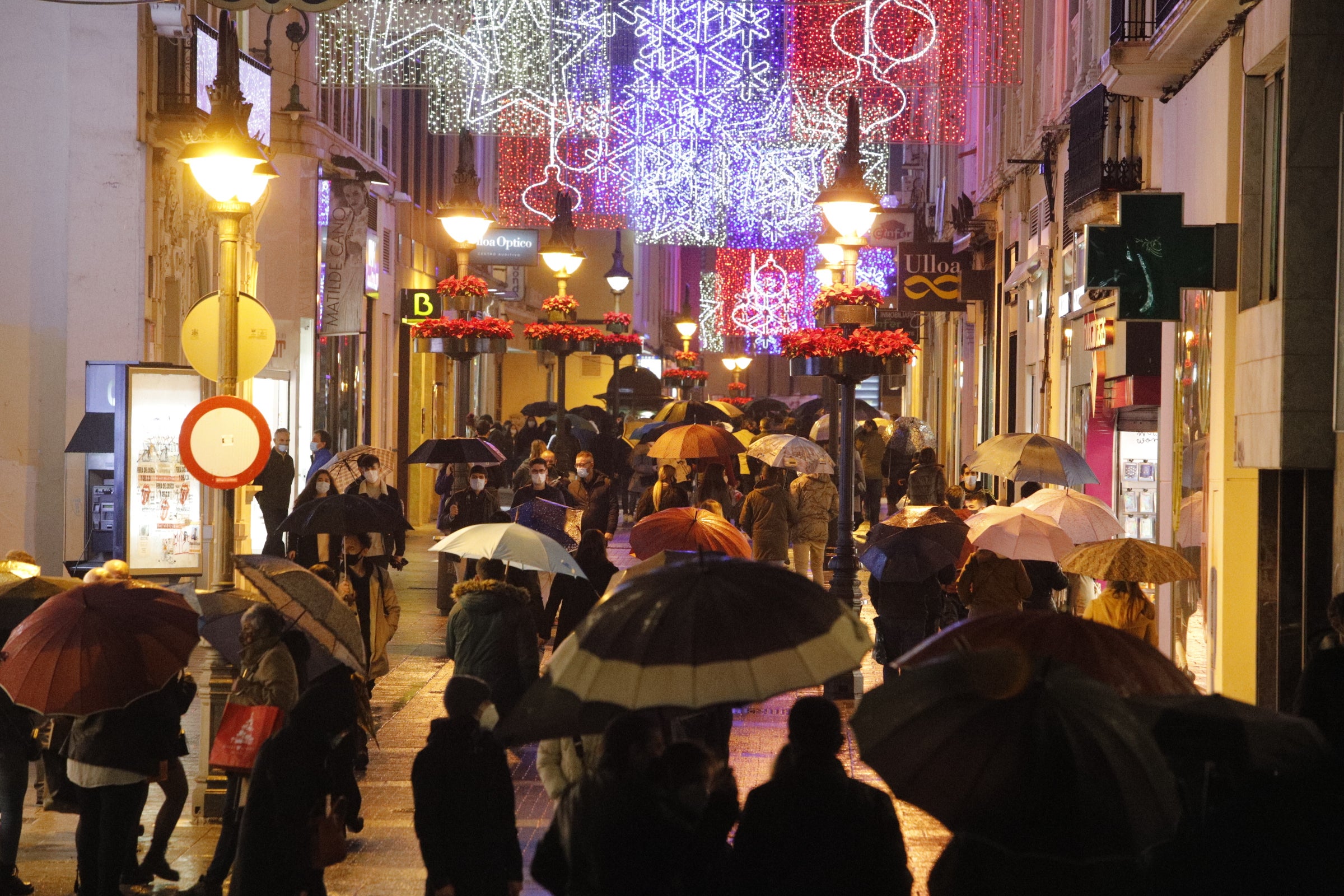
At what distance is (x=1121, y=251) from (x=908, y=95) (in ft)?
26.2

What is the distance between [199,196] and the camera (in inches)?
868

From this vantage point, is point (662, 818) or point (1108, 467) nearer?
point (662, 818)

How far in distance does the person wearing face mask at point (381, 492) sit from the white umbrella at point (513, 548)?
307cm

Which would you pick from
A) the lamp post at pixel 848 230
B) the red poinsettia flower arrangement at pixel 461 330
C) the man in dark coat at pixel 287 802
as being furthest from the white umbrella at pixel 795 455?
the man in dark coat at pixel 287 802

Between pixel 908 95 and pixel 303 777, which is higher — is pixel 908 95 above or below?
above

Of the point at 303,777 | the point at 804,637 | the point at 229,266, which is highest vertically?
the point at 229,266

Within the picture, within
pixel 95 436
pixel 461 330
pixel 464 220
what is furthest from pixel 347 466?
pixel 461 330

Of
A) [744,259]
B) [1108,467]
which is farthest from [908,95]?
[744,259]

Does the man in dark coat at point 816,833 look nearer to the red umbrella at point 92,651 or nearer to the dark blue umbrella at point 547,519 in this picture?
the red umbrella at point 92,651

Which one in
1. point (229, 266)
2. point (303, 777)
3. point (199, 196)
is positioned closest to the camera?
point (303, 777)

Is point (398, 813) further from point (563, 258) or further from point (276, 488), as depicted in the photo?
point (563, 258)

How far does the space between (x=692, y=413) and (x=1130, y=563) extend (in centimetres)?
1967

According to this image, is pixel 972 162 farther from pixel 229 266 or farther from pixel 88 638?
pixel 88 638

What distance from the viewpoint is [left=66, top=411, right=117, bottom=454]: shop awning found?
16.2m
